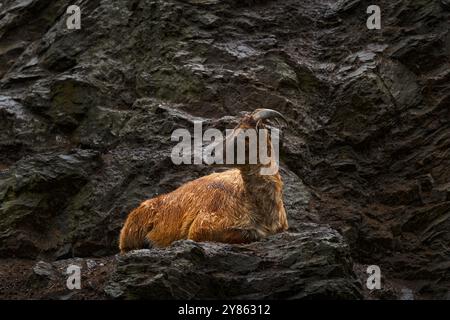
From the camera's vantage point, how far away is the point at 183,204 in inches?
414

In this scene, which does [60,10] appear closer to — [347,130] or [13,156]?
[13,156]

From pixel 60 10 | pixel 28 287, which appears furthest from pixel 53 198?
pixel 60 10

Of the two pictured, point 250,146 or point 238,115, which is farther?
point 238,115

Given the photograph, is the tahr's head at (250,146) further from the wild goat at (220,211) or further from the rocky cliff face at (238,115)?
the rocky cliff face at (238,115)

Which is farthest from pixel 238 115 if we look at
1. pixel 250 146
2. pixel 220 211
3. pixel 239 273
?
pixel 239 273

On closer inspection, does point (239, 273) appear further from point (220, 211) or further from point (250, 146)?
point (250, 146)

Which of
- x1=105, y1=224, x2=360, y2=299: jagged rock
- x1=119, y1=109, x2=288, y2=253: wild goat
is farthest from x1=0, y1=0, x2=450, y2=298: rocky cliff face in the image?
x1=105, y1=224, x2=360, y2=299: jagged rock

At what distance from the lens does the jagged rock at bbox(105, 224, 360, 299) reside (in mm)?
8297

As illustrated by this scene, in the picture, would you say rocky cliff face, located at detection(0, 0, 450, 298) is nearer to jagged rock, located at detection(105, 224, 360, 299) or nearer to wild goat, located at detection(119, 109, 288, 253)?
wild goat, located at detection(119, 109, 288, 253)

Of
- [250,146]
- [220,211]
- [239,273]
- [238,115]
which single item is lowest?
[239,273]

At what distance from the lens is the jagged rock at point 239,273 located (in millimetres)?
8297

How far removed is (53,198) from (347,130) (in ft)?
15.1

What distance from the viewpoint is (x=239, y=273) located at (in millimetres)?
8617

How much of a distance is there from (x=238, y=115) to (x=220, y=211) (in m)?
3.48
